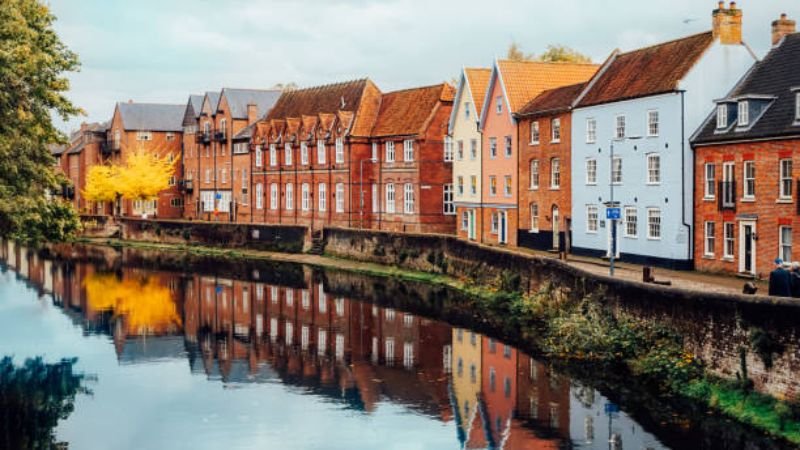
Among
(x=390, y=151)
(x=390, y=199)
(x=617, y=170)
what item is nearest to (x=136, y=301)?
(x=617, y=170)

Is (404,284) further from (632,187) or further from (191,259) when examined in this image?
(191,259)

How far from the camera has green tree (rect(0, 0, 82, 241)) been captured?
30.8 metres

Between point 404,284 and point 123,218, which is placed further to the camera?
point 123,218

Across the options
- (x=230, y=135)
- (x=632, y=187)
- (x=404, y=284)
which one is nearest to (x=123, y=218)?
(x=230, y=135)

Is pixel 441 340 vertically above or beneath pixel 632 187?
beneath

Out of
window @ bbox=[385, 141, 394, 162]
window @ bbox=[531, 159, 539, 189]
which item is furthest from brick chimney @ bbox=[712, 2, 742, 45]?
window @ bbox=[385, 141, 394, 162]

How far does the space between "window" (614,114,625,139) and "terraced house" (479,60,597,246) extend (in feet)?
30.8

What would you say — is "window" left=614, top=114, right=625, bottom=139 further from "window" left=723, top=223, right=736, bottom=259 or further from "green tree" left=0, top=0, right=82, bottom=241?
"green tree" left=0, top=0, right=82, bottom=241

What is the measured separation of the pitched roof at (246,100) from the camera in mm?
94088

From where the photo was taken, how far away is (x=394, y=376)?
31.9 metres

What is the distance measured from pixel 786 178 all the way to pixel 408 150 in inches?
1395

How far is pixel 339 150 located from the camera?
247 ft

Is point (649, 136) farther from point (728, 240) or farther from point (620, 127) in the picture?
point (728, 240)

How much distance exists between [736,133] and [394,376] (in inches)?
671
